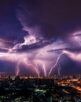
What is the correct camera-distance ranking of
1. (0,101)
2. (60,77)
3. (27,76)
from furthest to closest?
(27,76), (60,77), (0,101)

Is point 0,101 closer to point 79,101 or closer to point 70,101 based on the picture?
point 70,101

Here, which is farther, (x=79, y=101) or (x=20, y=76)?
(x=20, y=76)

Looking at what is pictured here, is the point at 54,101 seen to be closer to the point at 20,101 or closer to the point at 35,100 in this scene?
the point at 35,100

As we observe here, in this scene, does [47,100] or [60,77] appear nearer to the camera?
[47,100]

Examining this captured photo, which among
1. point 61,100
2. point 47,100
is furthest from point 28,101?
point 61,100

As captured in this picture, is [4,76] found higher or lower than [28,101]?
higher

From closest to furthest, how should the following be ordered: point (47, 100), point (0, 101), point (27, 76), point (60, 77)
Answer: point (0, 101)
point (47, 100)
point (60, 77)
point (27, 76)

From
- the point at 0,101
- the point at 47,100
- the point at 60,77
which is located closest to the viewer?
the point at 0,101

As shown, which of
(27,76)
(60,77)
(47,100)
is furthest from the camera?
(27,76)

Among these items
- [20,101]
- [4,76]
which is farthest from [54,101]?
[4,76]
